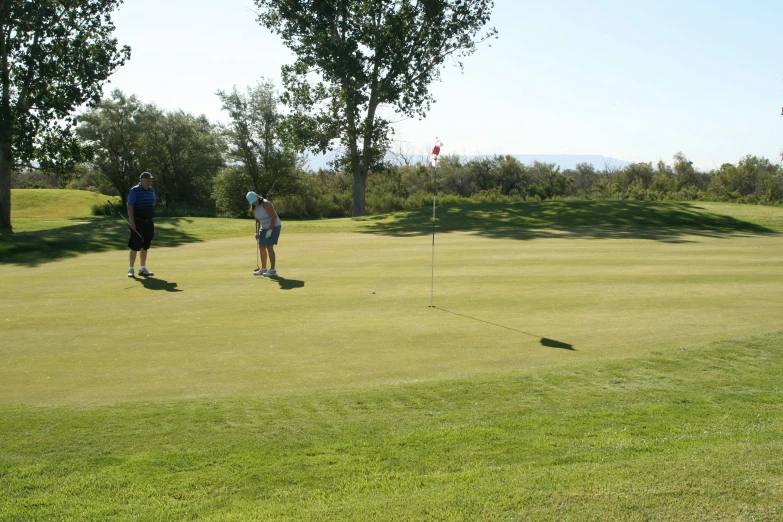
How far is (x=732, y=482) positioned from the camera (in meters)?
4.68

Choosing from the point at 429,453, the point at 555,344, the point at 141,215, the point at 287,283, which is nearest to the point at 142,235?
the point at 141,215

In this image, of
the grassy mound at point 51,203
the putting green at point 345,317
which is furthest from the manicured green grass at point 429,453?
the grassy mound at point 51,203

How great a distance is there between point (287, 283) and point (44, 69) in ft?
87.5

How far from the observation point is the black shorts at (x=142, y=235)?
15742 millimetres

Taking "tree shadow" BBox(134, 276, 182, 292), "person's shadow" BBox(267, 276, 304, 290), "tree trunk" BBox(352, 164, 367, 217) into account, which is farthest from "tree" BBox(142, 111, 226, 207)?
"person's shadow" BBox(267, 276, 304, 290)

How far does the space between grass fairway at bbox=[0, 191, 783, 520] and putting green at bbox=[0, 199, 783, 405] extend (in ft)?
0.17

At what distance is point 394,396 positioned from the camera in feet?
22.7

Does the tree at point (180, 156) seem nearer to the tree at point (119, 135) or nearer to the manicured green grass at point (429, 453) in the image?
the tree at point (119, 135)

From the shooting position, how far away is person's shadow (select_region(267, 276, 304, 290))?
13398mm

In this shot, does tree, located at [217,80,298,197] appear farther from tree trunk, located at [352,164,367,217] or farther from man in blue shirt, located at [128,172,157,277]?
man in blue shirt, located at [128,172,157,277]

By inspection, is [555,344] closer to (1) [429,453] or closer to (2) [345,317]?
(2) [345,317]

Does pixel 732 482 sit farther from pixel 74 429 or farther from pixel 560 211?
pixel 560 211

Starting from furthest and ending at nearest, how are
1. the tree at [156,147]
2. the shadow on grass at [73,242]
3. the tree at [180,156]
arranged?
1. the tree at [180,156]
2. the tree at [156,147]
3. the shadow on grass at [73,242]

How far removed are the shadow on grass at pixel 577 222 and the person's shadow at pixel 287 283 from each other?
38.2 feet
